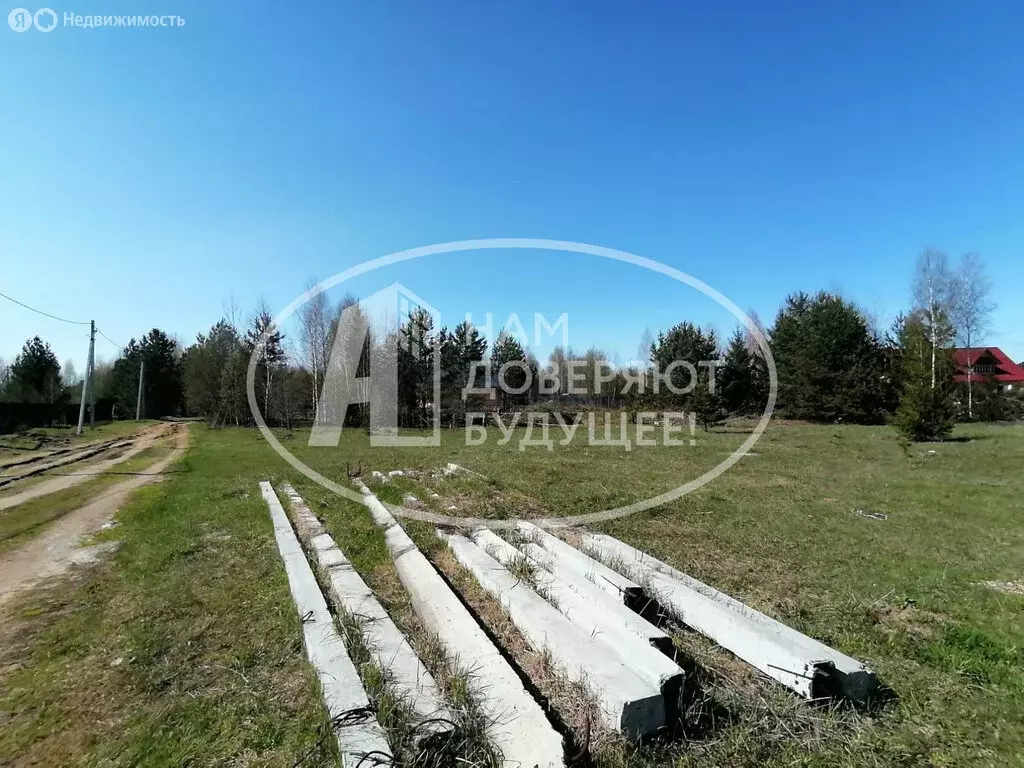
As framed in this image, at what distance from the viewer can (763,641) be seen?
3035 millimetres

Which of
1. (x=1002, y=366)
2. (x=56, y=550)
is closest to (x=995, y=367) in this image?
(x=1002, y=366)

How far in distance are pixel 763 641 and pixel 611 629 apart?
896 millimetres

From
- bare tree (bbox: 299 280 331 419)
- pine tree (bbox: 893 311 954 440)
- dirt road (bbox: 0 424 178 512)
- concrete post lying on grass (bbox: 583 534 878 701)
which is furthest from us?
bare tree (bbox: 299 280 331 419)

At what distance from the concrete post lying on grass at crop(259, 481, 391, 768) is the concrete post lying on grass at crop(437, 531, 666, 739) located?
41.5 inches

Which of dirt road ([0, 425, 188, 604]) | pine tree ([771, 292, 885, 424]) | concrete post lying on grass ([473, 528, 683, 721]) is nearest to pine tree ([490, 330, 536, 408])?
pine tree ([771, 292, 885, 424])

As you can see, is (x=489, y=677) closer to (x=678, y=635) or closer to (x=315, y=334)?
(x=678, y=635)

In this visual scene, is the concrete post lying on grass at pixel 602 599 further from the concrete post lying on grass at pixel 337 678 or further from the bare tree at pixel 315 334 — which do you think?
the bare tree at pixel 315 334

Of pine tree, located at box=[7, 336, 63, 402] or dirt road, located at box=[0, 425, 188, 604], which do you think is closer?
dirt road, located at box=[0, 425, 188, 604]

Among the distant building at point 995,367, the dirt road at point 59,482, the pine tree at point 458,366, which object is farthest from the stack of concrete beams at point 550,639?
the distant building at point 995,367

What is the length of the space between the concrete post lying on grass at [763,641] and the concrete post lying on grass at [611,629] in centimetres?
59

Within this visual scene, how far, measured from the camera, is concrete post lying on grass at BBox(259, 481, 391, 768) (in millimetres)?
2279

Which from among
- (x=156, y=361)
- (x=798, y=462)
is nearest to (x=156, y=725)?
(x=798, y=462)

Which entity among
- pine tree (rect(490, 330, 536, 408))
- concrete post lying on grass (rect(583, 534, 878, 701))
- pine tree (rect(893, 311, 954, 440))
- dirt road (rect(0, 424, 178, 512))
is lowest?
dirt road (rect(0, 424, 178, 512))

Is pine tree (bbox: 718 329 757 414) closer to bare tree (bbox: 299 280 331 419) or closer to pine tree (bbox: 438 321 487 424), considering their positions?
pine tree (bbox: 438 321 487 424)
